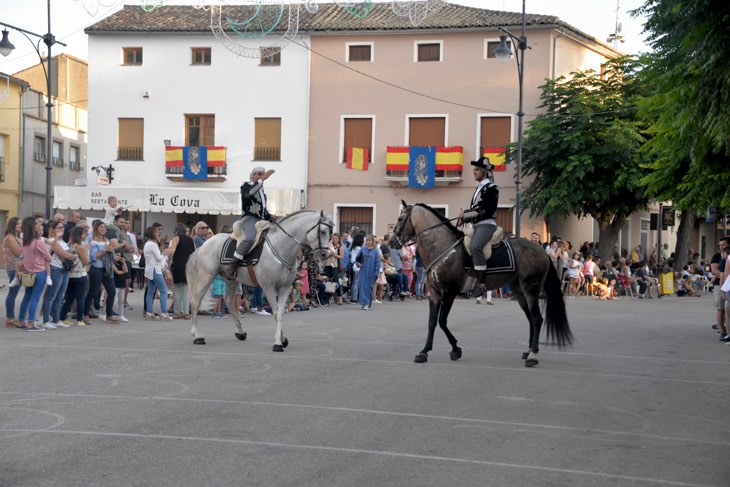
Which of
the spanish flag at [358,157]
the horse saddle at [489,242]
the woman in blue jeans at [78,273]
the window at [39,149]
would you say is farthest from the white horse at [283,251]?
the window at [39,149]

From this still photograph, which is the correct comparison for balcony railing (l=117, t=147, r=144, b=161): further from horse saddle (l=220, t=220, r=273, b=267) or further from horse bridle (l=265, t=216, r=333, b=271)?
horse bridle (l=265, t=216, r=333, b=271)

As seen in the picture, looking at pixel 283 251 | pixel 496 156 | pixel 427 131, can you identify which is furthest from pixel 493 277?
pixel 427 131

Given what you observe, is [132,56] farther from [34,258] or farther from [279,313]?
[279,313]

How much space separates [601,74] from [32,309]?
26.6 metres

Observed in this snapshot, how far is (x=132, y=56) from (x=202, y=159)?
6.08 meters

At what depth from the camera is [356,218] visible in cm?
4000

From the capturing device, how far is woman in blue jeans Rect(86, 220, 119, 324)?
16.8 meters

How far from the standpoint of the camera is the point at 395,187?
3938cm

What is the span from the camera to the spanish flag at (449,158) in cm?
3831

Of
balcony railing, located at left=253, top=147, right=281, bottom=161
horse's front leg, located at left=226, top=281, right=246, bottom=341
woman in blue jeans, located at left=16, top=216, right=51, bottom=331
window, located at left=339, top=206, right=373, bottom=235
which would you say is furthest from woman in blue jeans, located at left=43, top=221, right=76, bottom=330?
balcony railing, located at left=253, top=147, right=281, bottom=161

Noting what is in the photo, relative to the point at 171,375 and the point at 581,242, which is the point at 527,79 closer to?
the point at 581,242

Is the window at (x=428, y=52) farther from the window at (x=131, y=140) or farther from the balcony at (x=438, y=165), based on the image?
the window at (x=131, y=140)

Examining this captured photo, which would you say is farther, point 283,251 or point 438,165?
point 438,165

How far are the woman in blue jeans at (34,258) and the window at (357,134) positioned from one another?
25376 millimetres
